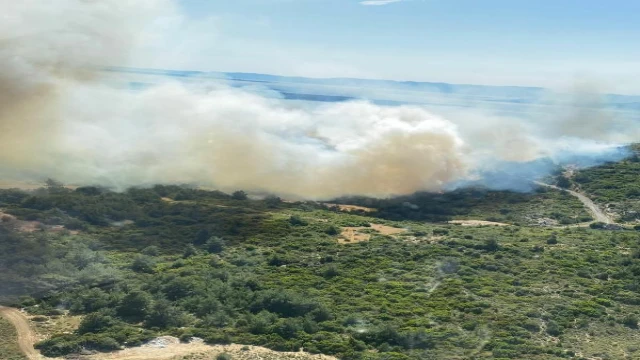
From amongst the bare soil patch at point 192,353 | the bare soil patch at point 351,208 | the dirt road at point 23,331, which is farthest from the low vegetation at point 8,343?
the bare soil patch at point 351,208

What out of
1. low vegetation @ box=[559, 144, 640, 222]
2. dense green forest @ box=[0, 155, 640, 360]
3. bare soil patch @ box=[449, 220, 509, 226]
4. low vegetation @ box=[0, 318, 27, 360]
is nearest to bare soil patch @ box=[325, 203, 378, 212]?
dense green forest @ box=[0, 155, 640, 360]

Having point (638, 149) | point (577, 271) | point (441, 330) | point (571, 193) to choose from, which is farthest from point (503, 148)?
point (441, 330)

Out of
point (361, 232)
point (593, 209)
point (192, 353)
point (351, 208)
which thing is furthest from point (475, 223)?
point (192, 353)

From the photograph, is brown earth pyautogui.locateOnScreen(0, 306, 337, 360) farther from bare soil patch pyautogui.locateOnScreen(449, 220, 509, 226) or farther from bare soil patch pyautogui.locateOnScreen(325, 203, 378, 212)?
bare soil patch pyautogui.locateOnScreen(325, 203, 378, 212)

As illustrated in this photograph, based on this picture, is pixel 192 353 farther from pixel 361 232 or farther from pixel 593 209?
pixel 593 209

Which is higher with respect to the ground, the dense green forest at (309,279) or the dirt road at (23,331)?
the dense green forest at (309,279)

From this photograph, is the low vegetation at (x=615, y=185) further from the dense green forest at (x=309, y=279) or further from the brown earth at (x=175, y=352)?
the brown earth at (x=175, y=352)
